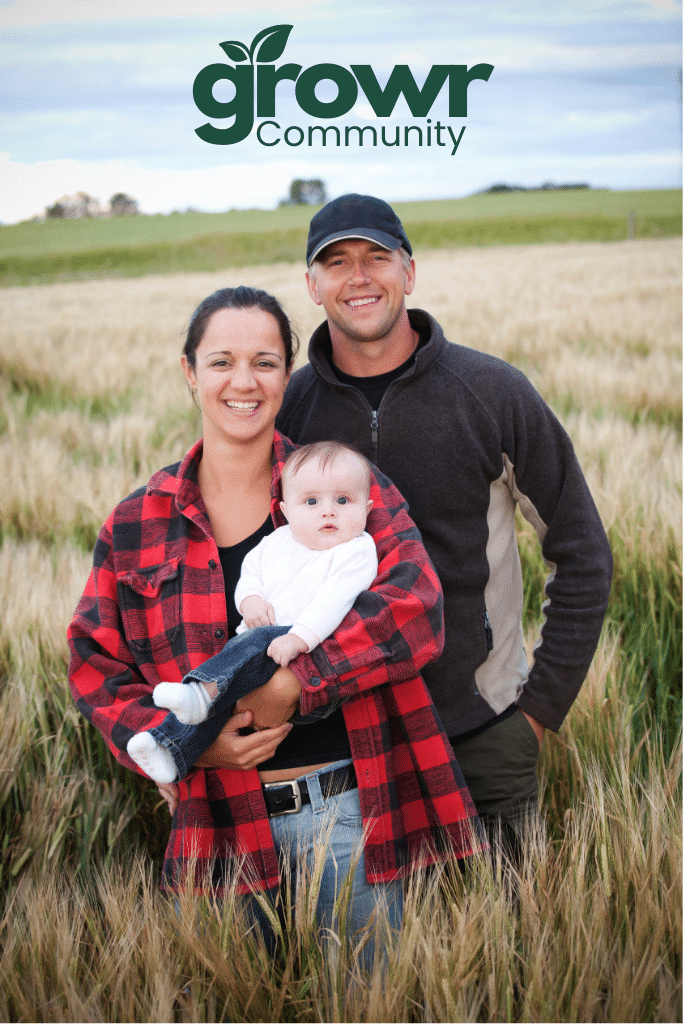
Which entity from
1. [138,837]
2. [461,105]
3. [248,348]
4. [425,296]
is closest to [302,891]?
[138,837]

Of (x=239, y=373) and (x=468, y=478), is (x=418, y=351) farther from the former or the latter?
(x=239, y=373)

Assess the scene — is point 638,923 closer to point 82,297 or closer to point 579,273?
point 579,273

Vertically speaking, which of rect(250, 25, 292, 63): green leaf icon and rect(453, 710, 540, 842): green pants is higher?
rect(250, 25, 292, 63): green leaf icon

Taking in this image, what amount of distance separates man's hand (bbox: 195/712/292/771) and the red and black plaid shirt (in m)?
0.09

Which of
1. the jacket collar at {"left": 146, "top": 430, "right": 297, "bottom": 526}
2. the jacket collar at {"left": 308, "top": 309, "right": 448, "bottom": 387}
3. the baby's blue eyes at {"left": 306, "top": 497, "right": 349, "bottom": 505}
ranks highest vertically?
the jacket collar at {"left": 308, "top": 309, "right": 448, "bottom": 387}

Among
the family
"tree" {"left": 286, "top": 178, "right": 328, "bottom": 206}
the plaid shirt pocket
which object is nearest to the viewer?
the family

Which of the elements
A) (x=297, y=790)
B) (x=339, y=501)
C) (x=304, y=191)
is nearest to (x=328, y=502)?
(x=339, y=501)

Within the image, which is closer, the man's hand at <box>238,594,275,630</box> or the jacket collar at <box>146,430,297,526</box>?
the man's hand at <box>238,594,275,630</box>

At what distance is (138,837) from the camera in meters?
2.14

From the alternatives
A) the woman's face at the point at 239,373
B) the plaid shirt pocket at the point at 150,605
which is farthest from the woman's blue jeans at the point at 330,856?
the woman's face at the point at 239,373

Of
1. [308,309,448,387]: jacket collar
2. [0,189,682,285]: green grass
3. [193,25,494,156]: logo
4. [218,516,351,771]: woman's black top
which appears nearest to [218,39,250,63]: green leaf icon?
[193,25,494,156]: logo

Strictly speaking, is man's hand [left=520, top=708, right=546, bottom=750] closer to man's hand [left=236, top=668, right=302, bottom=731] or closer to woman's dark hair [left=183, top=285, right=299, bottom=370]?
man's hand [left=236, top=668, right=302, bottom=731]

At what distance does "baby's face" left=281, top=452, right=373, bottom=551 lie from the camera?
165 centimetres

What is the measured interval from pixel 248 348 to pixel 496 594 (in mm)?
1044
